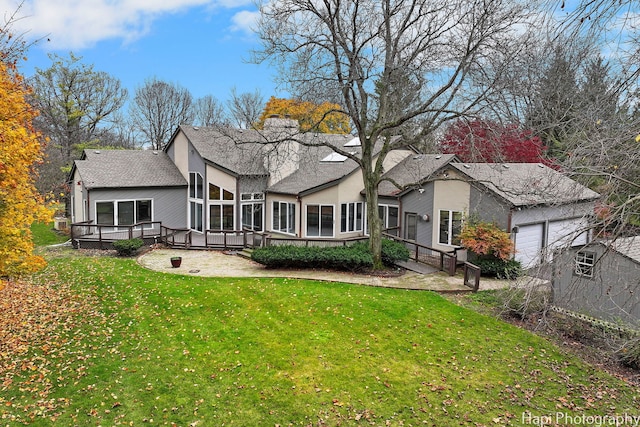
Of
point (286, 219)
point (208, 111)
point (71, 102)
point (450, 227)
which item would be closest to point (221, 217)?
point (286, 219)

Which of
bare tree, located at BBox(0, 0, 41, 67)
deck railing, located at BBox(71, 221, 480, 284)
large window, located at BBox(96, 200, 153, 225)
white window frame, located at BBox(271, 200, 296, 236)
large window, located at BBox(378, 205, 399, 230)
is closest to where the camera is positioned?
bare tree, located at BBox(0, 0, 41, 67)

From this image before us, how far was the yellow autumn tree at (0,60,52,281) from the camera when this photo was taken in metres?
8.41

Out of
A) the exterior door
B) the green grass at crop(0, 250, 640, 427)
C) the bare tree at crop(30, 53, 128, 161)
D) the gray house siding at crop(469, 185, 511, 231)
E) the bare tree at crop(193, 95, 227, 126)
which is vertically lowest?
the green grass at crop(0, 250, 640, 427)

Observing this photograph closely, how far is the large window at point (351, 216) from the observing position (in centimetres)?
2094

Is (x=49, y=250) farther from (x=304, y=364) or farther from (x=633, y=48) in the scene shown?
(x=633, y=48)

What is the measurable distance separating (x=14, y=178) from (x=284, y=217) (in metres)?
14.2

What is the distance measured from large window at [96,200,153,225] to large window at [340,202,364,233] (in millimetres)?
10891

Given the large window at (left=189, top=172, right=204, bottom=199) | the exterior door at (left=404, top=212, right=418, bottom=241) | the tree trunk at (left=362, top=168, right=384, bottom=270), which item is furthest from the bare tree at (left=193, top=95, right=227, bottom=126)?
the tree trunk at (left=362, top=168, right=384, bottom=270)

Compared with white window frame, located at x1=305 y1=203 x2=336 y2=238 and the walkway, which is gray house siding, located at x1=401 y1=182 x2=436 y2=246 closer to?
the walkway

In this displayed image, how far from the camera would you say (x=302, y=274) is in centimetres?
1595

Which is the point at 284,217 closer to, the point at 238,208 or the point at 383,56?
the point at 238,208

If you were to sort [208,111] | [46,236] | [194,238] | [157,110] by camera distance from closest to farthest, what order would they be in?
1. [194,238]
2. [46,236]
3. [157,110]
4. [208,111]

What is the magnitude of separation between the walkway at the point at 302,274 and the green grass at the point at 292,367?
166 cm

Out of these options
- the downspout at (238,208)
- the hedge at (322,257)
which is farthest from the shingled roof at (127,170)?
the hedge at (322,257)
